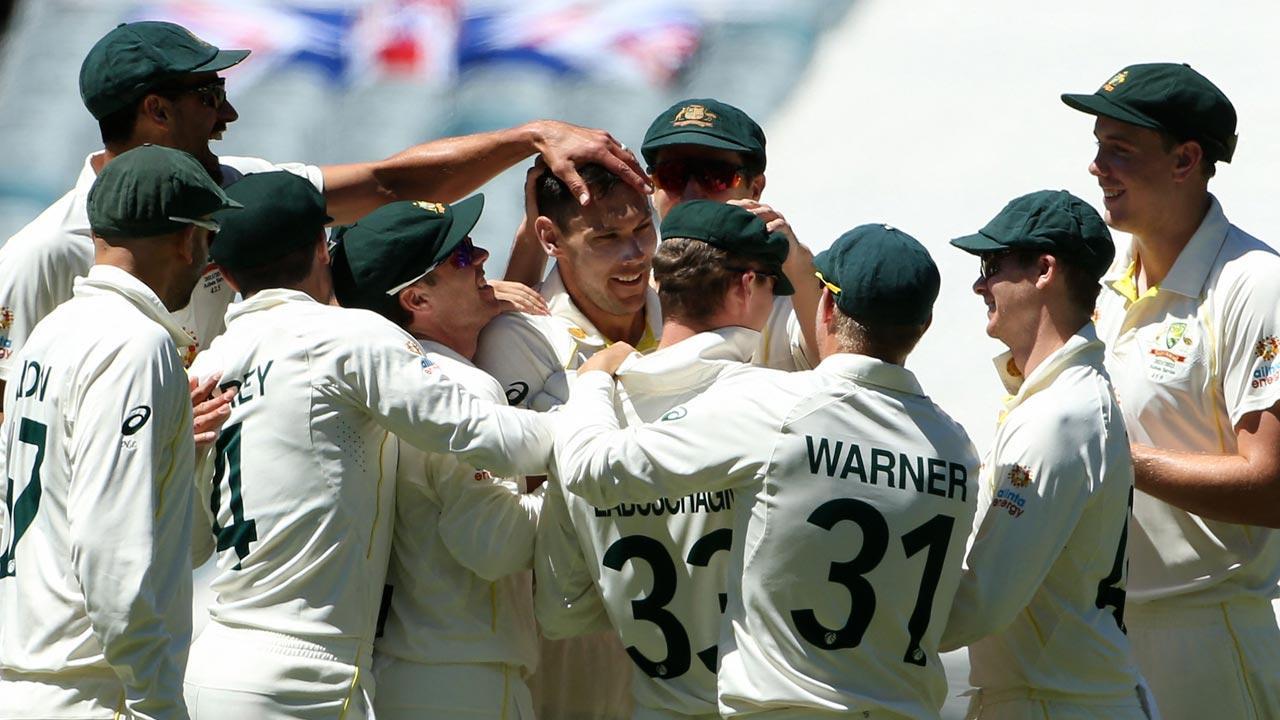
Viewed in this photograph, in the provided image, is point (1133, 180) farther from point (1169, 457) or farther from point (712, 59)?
point (712, 59)

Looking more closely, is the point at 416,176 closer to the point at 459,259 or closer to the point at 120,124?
the point at 120,124

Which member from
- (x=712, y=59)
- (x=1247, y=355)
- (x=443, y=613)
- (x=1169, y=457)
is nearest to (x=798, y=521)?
(x=443, y=613)

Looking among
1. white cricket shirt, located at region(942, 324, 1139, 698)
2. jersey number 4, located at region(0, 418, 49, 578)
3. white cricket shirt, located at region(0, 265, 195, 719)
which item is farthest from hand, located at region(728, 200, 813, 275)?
jersey number 4, located at region(0, 418, 49, 578)

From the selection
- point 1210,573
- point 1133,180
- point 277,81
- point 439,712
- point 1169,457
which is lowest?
point 439,712

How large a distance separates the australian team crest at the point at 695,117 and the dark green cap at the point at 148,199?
4.04 feet

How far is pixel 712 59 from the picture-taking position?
679 cm

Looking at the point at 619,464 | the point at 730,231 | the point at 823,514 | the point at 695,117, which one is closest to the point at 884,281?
the point at 730,231

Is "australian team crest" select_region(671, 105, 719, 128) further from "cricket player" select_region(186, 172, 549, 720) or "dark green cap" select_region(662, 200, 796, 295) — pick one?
"cricket player" select_region(186, 172, 549, 720)

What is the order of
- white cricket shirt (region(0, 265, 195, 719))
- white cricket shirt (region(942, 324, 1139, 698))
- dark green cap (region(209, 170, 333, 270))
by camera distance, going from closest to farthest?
white cricket shirt (region(0, 265, 195, 719)), white cricket shirt (region(942, 324, 1139, 698)), dark green cap (region(209, 170, 333, 270))

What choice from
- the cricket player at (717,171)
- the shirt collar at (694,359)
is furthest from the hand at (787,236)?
the shirt collar at (694,359)

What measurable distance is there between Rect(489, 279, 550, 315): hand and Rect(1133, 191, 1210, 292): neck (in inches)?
52.5

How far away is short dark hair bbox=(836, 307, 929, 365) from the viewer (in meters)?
2.99

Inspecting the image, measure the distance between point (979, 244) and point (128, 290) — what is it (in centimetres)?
160

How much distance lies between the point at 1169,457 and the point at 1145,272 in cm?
52
